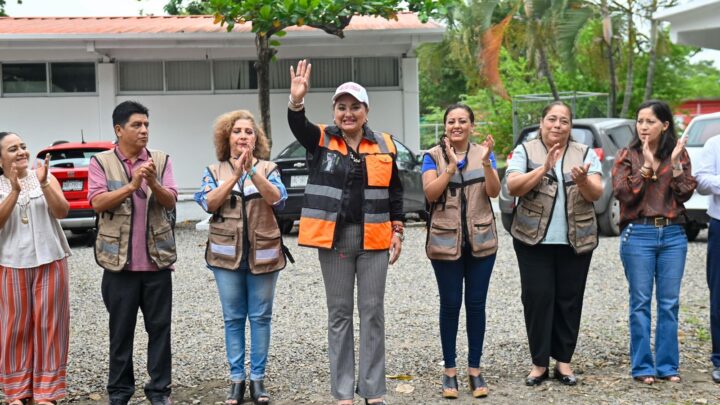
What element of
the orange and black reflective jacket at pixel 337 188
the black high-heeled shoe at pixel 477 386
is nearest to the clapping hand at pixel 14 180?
the orange and black reflective jacket at pixel 337 188

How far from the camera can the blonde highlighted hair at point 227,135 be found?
5.57 metres

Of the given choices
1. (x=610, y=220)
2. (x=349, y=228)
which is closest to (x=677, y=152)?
(x=349, y=228)

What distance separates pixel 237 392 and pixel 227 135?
1.62 m

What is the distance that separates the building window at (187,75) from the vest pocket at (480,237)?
43.5 feet

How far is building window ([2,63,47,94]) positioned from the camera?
17766mm

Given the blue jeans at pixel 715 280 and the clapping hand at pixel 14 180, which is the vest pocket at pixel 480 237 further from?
the clapping hand at pixel 14 180

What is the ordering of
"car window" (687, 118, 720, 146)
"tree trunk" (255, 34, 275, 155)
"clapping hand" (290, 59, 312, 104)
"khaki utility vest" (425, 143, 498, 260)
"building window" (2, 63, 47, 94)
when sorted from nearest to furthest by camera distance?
"clapping hand" (290, 59, 312, 104)
"khaki utility vest" (425, 143, 498, 260)
"car window" (687, 118, 720, 146)
"tree trunk" (255, 34, 275, 155)
"building window" (2, 63, 47, 94)

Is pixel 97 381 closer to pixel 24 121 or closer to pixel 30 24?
pixel 24 121

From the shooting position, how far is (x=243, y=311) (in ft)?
18.2

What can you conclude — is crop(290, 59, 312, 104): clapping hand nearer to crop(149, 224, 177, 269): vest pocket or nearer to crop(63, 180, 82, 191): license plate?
crop(149, 224, 177, 269): vest pocket

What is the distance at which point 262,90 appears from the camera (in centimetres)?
1541

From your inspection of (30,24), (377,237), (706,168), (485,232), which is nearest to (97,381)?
(377,237)

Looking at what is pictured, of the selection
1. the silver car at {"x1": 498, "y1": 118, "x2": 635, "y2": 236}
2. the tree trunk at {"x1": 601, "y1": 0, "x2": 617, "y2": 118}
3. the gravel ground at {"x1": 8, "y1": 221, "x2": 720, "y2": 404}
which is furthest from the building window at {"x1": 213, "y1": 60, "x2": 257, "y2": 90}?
the tree trunk at {"x1": 601, "y1": 0, "x2": 617, "y2": 118}

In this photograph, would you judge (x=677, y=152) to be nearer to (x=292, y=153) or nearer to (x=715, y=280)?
(x=715, y=280)
